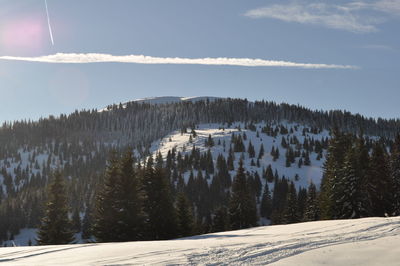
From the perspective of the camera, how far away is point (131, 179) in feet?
98.0

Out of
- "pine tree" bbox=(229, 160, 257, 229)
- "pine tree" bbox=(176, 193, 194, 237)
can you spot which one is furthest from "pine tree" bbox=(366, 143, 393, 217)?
"pine tree" bbox=(176, 193, 194, 237)

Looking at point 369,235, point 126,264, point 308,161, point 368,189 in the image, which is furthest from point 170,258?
point 308,161

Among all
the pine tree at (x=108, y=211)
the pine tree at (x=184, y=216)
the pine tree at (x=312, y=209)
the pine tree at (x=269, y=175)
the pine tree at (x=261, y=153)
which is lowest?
the pine tree at (x=269, y=175)

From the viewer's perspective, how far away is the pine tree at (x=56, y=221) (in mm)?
29484

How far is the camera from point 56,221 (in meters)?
29.8

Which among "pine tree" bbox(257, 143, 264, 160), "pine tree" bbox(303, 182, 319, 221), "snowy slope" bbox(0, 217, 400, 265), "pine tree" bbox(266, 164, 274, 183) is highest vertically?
"snowy slope" bbox(0, 217, 400, 265)

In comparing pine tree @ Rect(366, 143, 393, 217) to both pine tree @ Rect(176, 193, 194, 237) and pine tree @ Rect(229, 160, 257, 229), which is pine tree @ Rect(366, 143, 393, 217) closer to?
pine tree @ Rect(229, 160, 257, 229)

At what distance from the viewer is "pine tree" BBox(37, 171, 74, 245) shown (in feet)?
96.7

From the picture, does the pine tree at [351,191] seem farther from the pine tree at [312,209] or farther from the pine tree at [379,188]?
the pine tree at [312,209]

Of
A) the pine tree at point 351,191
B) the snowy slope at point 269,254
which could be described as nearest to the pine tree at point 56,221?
the snowy slope at point 269,254

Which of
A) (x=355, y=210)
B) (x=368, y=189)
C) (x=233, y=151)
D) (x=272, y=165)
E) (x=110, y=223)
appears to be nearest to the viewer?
(x=110, y=223)

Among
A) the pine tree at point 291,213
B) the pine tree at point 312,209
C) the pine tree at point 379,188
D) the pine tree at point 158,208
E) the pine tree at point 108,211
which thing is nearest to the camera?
the pine tree at point 108,211

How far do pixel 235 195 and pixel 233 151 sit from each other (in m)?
133

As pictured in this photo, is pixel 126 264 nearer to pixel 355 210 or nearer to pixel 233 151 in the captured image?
pixel 355 210
